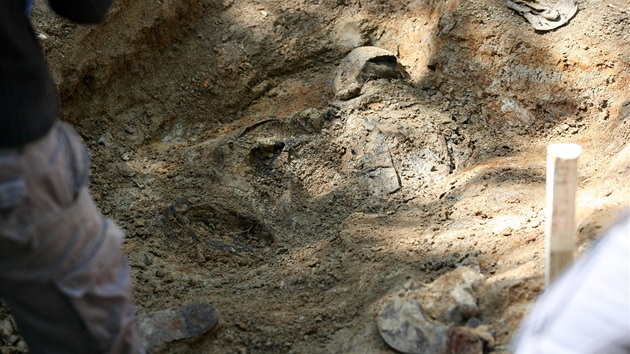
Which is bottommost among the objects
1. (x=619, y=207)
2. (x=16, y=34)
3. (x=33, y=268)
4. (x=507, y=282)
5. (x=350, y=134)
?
(x=350, y=134)

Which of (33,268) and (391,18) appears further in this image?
(391,18)

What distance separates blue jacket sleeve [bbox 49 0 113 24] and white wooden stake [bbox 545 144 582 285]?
1.27 m

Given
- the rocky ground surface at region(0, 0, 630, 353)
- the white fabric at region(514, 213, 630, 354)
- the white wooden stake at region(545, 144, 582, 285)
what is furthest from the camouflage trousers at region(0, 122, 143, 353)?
the white wooden stake at region(545, 144, 582, 285)

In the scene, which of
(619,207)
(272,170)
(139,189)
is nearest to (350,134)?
(272,170)

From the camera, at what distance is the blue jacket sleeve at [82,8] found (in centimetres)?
166

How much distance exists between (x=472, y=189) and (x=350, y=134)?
2.67 feet

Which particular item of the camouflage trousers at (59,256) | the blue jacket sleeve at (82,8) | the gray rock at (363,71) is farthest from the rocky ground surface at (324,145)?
the blue jacket sleeve at (82,8)

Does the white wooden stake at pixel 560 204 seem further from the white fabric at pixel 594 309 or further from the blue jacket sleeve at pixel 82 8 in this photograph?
the blue jacket sleeve at pixel 82 8

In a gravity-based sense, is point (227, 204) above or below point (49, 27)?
below

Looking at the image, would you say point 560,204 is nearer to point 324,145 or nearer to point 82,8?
point 82,8

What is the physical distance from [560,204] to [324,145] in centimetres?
197

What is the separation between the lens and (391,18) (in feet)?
14.4

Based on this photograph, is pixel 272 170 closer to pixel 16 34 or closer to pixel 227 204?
pixel 227 204

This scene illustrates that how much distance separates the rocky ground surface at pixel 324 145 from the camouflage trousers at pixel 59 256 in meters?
0.77
